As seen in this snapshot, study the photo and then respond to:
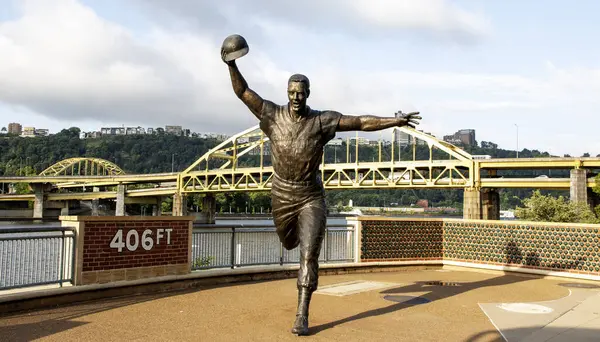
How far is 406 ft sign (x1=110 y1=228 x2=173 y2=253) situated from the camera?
8781 millimetres

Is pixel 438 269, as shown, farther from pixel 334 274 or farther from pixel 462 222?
pixel 334 274

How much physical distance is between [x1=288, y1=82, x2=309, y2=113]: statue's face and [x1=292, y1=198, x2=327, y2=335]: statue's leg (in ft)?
3.91

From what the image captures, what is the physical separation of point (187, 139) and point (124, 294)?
19534cm

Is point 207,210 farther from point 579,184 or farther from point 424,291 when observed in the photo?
point 424,291

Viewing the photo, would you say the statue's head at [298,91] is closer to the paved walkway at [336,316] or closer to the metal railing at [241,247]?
the paved walkway at [336,316]

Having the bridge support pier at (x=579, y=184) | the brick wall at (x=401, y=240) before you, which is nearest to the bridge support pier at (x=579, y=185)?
the bridge support pier at (x=579, y=184)

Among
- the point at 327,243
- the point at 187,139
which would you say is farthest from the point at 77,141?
the point at 327,243

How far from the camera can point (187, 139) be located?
7849 inches

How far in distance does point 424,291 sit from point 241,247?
3.84m

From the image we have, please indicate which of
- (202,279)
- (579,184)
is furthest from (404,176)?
(202,279)

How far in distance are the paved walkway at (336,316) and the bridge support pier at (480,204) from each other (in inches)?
1844

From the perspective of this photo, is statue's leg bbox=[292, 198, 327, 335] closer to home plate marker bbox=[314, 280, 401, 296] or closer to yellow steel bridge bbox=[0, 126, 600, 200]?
home plate marker bbox=[314, 280, 401, 296]

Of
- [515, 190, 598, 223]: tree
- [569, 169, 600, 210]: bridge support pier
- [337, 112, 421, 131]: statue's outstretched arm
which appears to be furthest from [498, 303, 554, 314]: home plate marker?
[569, 169, 600, 210]: bridge support pier

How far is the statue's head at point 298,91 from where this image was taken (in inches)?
256
